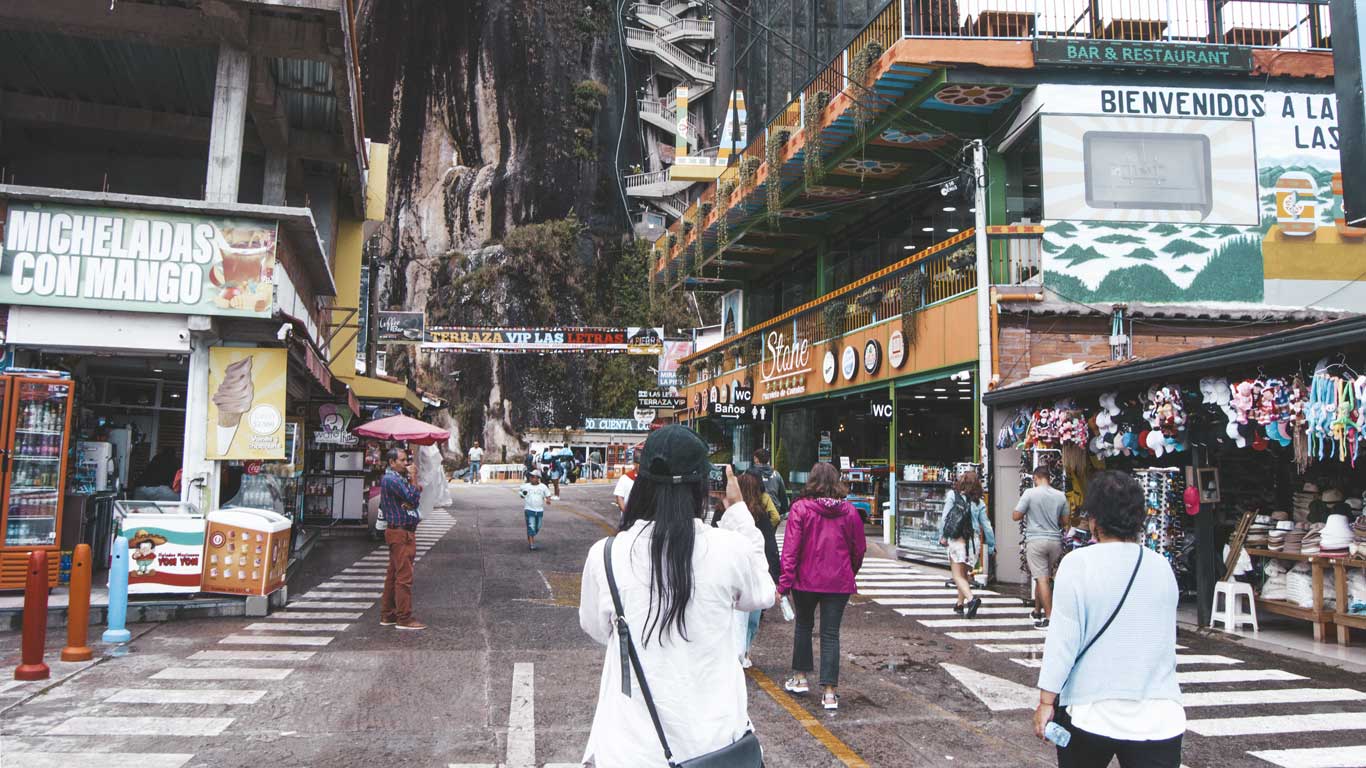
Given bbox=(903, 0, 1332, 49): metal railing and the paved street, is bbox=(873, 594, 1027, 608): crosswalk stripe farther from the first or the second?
bbox=(903, 0, 1332, 49): metal railing

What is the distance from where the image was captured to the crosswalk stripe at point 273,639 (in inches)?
330

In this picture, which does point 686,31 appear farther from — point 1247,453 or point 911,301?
point 1247,453

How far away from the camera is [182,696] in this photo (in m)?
6.44

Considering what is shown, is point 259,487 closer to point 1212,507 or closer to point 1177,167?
point 1212,507

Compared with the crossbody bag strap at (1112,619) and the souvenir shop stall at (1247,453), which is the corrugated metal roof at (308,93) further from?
the crossbody bag strap at (1112,619)

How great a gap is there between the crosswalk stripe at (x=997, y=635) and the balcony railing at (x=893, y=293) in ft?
24.5

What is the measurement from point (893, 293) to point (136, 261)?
13714mm

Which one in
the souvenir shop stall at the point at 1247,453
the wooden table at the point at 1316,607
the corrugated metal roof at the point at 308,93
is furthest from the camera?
the corrugated metal roof at the point at 308,93

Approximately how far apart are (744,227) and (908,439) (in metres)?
8.01

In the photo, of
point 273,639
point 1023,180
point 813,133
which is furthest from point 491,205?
point 273,639

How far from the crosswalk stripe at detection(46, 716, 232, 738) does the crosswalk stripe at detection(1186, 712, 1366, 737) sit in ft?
20.7

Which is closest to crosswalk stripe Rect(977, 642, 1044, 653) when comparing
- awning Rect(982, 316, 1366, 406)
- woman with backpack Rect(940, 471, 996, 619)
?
woman with backpack Rect(940, 471, 996, 619)

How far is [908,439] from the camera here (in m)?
27.1

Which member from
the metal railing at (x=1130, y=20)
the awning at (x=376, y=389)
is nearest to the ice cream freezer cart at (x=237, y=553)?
the awning at (x=376, y=389)
